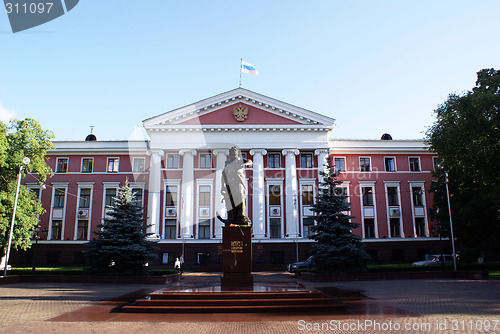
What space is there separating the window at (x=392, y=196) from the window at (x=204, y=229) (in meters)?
18.2

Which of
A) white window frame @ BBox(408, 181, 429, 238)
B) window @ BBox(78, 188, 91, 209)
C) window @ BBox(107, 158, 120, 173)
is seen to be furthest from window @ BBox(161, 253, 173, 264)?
white window frame @ BBox(408, 181, 429, 238)

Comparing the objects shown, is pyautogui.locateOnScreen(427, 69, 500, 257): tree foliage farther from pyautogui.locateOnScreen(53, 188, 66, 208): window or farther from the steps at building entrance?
pyautogui.locateOnScreen(53, 188, 66, 208): window

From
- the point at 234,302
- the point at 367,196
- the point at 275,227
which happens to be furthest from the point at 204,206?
the point at 234,302

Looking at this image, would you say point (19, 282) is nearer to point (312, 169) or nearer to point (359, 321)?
point (359, 321)

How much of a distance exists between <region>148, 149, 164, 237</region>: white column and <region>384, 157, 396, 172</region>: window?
75.0 ft

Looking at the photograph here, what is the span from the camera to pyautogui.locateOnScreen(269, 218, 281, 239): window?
36.8m

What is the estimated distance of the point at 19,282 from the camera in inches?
789

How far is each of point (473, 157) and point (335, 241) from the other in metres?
9.25

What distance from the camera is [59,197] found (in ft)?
125

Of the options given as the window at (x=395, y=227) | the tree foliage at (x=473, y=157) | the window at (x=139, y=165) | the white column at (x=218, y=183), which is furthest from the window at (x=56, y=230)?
the tree foliage at (x=473, y=157)

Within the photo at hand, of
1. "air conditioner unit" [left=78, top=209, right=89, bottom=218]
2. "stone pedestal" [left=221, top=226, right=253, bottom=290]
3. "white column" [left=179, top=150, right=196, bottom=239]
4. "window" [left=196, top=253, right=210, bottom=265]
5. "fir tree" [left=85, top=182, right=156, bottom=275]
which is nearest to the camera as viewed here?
"stone pedestal" [left=221, top=226, right=253, bottom=290]

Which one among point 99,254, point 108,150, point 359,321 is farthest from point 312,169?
point 359,321

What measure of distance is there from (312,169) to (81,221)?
23313 millimetres

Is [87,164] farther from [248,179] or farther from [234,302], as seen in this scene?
[234,302]
